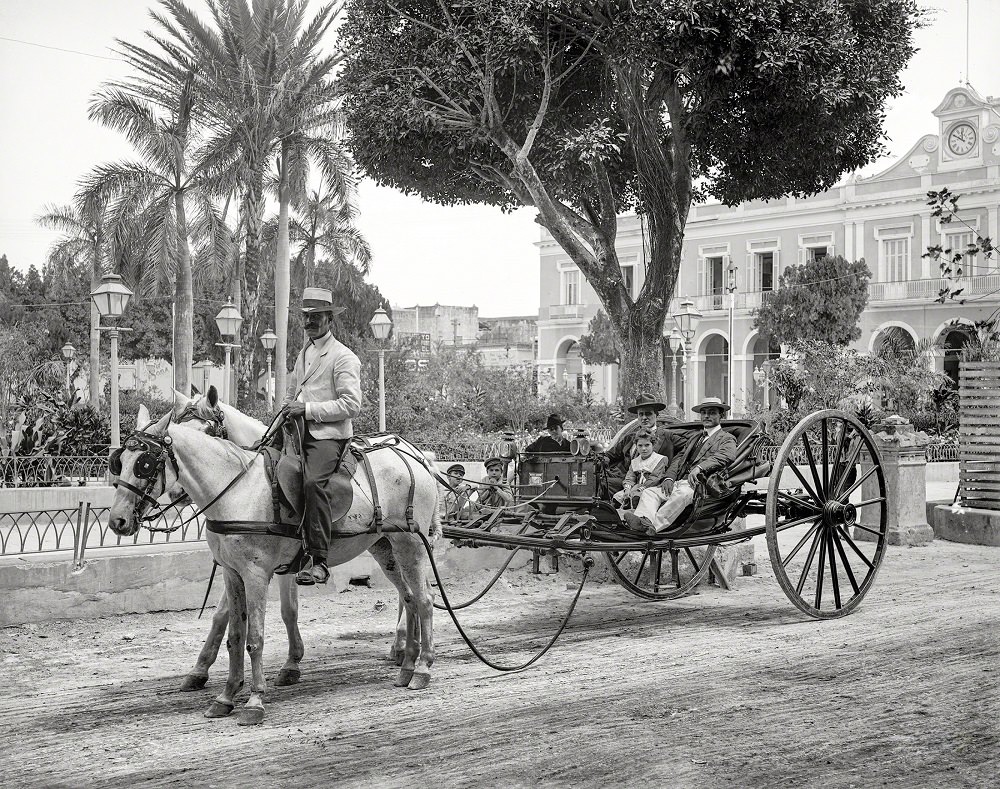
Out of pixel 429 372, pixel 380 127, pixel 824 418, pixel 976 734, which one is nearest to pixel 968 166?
pixel 429 372

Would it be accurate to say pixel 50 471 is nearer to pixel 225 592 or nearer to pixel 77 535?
pixel 77 535

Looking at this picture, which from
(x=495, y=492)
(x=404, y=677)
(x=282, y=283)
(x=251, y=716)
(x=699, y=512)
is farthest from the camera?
(x=282, y=283)

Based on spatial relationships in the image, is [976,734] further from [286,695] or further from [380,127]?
[380,127]

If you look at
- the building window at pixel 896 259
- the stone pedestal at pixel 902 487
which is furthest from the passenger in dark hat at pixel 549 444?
the building window at pixel 896 259

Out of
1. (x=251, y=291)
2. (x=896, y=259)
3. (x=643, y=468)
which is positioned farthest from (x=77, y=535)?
(x=896, y=259)

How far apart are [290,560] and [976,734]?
159 inches

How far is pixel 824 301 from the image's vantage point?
1483 inches

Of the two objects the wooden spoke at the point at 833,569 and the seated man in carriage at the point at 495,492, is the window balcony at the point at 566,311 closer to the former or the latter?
the seated man in carriage at the point at 495,492

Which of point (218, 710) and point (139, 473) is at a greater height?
point (139, 473)

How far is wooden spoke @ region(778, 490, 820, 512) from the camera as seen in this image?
29.2ft

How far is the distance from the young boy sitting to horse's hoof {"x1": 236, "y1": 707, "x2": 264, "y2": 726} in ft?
13.2

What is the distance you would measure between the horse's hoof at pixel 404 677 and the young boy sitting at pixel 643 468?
9.28 feet

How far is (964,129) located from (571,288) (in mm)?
18401

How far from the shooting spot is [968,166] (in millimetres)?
38031
